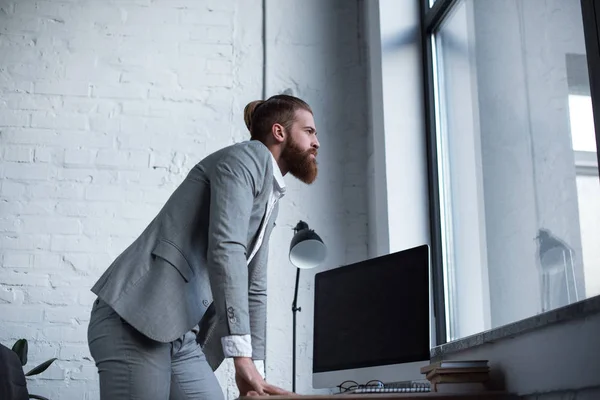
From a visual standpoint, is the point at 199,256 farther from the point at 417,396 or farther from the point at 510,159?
the point at 510,159

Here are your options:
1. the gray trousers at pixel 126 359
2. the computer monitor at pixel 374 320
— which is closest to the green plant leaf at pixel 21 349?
the computer monitor at pixel 374 320

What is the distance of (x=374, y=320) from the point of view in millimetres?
2572

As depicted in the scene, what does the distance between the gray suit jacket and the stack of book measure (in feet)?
1.88

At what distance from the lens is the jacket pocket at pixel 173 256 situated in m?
1.95

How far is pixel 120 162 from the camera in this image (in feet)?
12.4

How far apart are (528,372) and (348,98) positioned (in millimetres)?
2214

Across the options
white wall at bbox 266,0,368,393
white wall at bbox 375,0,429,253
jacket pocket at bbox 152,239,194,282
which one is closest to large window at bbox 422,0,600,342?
white wall at bbox 375,0,429,253

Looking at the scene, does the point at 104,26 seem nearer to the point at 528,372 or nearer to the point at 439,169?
the point at 439,169

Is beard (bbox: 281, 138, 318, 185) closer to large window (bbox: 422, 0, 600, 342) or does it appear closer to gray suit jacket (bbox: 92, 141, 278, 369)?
gray suit jacket (bbox: 92, 141, 278, 369)

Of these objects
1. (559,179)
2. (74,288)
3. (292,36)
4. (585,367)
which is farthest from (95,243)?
(585,367)

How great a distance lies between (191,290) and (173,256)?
10 cm

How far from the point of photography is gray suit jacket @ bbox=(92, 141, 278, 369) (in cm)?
189

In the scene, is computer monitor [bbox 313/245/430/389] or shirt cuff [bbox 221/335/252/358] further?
computer monitor [bbox 313/245/430/389]

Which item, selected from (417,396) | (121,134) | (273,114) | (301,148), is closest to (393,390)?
(417,396)
